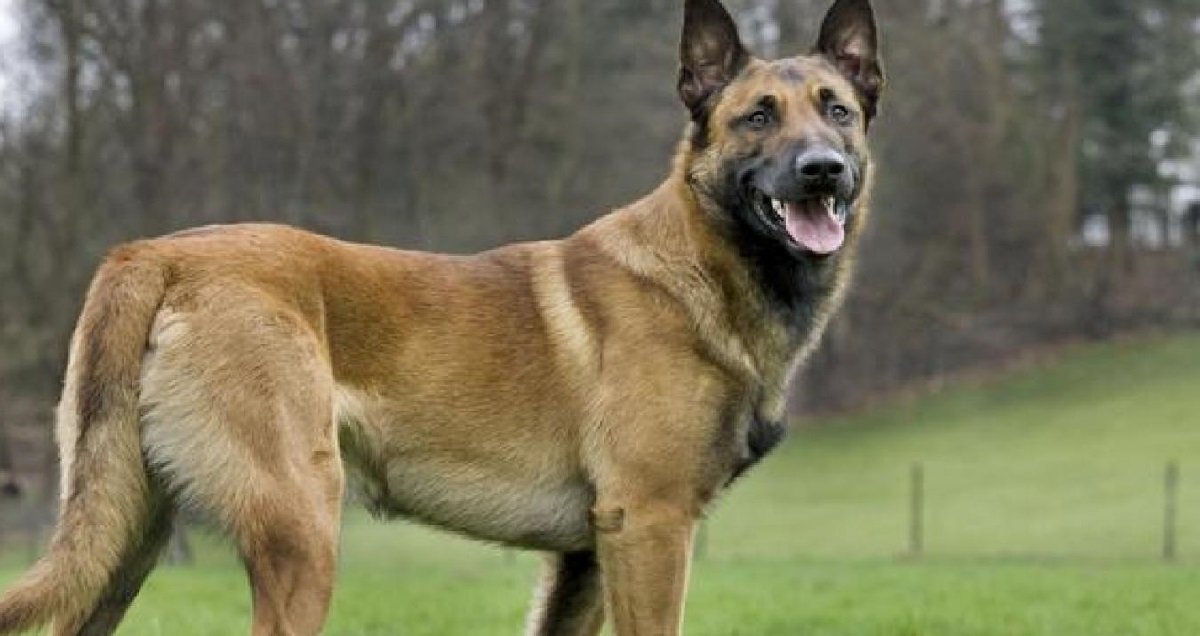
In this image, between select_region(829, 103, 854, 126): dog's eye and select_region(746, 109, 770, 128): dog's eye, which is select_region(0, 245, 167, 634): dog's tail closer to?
select_region(746, 109, 770, 128): dog's eye

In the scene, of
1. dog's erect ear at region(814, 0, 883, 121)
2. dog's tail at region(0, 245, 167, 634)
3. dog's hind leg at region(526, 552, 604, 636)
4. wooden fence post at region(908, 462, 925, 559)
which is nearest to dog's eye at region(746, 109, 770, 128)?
dog's erect ear at region(814, 0, 883, 121)

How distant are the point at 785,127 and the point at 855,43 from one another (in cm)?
65

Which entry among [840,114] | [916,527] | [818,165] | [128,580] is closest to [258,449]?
[128,580]

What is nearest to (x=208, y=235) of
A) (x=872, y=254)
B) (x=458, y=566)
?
(x=458, y=566)

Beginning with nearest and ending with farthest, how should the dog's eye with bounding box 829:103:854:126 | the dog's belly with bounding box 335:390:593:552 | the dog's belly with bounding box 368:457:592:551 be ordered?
the dog's belly with bounding box 335:390:593:552, the dog's belly with bounding box 368:457:592:551, the dog's eye with bounding box 829:103:854:126

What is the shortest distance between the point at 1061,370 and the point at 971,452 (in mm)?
8345

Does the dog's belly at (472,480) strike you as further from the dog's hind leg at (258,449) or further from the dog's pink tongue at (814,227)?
the dog's pink tongue at (814,227)

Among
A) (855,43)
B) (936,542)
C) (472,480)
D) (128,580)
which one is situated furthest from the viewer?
(936,542)

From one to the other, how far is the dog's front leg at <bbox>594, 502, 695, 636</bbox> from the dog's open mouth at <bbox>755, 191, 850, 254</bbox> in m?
0.98

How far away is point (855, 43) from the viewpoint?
5945mm

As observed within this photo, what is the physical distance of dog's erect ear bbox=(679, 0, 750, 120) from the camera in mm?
5758

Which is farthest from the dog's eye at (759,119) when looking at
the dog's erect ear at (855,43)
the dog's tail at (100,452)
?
the dog's tail at (100,452)

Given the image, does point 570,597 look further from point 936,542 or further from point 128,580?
point 936,542

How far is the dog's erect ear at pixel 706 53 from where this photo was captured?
5758mm
